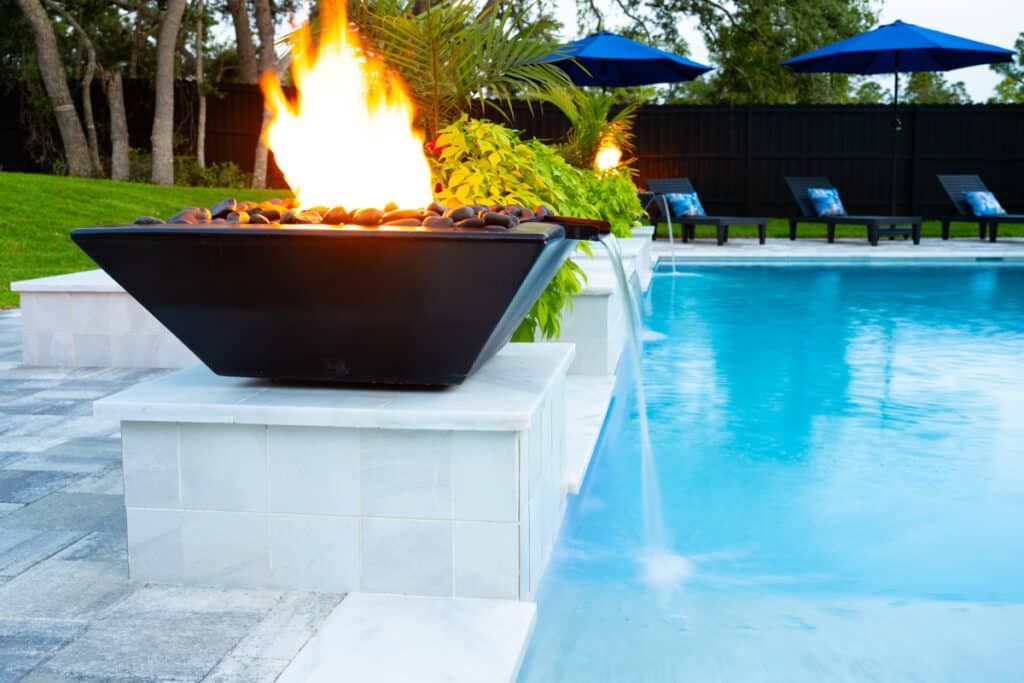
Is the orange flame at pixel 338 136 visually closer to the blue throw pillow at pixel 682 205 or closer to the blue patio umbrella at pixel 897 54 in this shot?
the blue throw pillow at pixel 682 205

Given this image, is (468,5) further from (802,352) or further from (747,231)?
(747,231)

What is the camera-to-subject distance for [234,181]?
15.5 metres

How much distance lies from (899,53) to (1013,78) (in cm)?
2529

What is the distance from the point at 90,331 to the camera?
4945 mm

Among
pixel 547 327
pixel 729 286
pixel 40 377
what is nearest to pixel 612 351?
pixel 547 327

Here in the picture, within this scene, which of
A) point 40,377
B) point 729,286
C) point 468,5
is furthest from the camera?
point 729,286

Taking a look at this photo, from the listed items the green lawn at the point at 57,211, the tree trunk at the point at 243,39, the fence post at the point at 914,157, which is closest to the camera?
the green lawn at the point at 57,211

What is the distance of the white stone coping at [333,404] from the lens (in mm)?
2127

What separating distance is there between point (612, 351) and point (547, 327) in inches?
43.1

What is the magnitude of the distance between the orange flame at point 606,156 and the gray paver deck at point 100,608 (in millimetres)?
6852

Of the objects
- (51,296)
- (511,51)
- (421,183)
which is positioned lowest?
(51,296)

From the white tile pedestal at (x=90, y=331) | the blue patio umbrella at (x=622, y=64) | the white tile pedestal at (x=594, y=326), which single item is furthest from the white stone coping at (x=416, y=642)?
the blue patio umbrella at (x=622, y=64)

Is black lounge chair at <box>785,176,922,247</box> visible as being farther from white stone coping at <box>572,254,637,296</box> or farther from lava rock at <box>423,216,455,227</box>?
lava rock at <box>423,216,455,227</box>

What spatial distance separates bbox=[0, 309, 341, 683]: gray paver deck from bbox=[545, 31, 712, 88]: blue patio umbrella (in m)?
Answer: 10.7
